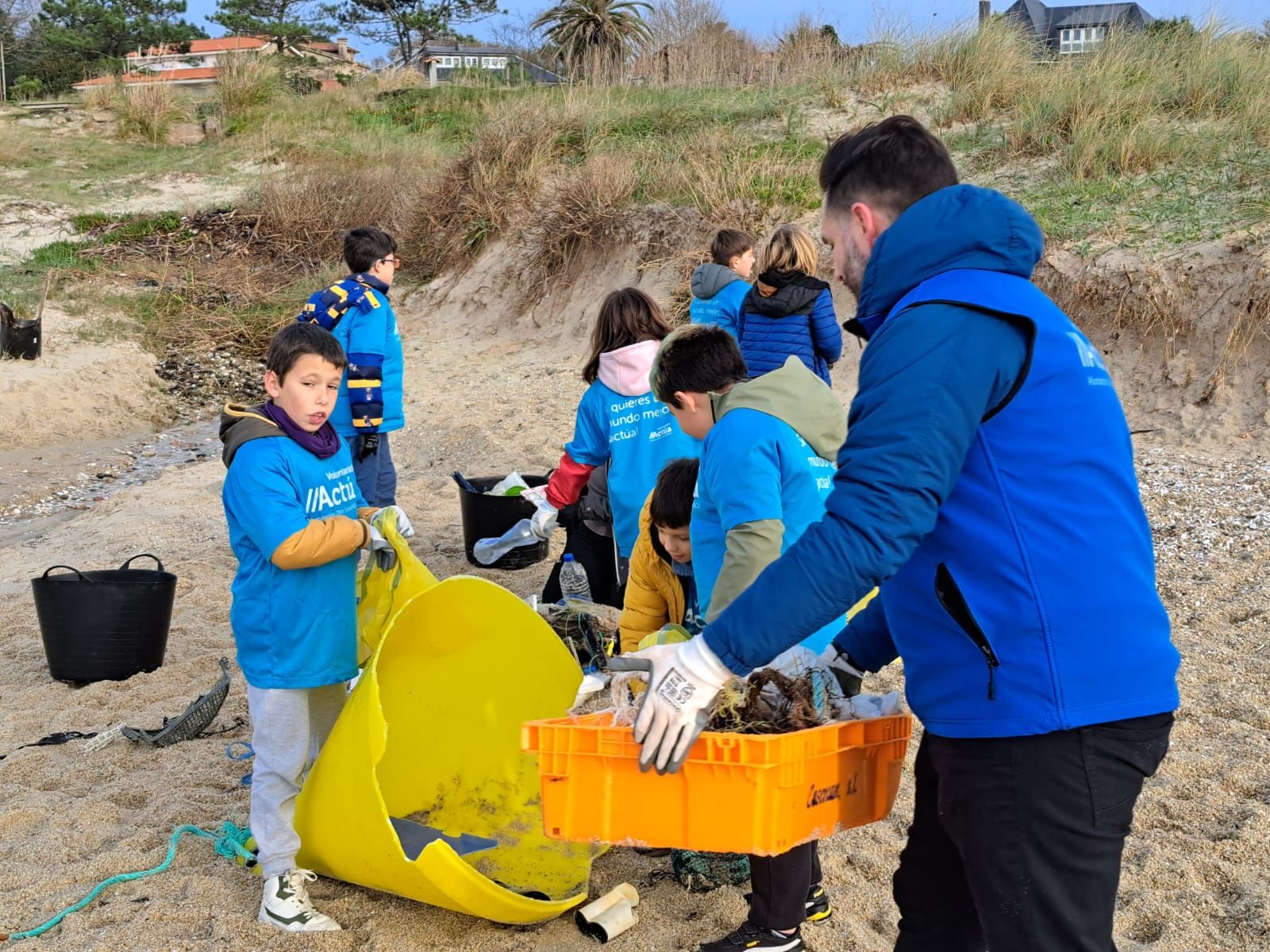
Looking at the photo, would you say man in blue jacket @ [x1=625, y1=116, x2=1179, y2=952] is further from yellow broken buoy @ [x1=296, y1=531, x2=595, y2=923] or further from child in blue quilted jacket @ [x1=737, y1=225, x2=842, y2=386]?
child in blue quilted jacket @ [x1=737, y1=225, x2=842, y2=386]

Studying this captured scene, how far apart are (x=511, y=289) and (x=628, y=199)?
6.18ft

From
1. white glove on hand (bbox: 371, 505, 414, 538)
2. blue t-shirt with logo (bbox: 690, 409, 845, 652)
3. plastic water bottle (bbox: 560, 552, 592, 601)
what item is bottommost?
plastic water bottle (bbox: 560, 552, 592, 601)

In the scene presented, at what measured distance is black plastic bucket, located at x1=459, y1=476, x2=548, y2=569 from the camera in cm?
627

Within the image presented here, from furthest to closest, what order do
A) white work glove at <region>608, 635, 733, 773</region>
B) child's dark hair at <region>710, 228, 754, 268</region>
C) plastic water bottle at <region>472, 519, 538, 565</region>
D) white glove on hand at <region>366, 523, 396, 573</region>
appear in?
child's dark hair at <region>710, 228, 754, 268</region>, plastic water bottle at <region>472, 519, 538, 565</region>, white glove on hand at <region>366, 523, 396, 573</region>, white work glove at <region>608, 635, 733, 773</region>

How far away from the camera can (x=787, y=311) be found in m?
5.82

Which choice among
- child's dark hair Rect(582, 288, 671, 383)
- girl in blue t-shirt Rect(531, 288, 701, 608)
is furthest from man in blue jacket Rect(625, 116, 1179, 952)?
child's dark hair Rect(582, 288, 671, 383)

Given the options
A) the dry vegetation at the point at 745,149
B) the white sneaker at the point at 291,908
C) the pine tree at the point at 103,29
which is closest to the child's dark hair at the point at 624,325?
the white sneaker at the point at 291,908

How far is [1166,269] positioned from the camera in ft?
26.0

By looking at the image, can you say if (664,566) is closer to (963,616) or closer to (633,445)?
(633,445)

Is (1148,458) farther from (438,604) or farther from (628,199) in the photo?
(628,199)

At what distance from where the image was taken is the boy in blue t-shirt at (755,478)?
273 cm

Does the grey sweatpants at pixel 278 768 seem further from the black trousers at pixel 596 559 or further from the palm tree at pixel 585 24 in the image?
the palm tree at pixel 585 24

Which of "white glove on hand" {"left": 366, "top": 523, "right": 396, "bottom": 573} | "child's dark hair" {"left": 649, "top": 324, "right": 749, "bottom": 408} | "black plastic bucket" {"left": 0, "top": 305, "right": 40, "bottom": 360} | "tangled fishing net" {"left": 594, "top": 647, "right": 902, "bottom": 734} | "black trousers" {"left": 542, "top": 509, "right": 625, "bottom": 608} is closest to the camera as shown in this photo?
"tangled fishing net" {"left": 594, "top": 647, "right": 902, "bottom": 734}

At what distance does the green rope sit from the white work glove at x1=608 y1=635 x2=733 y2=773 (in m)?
1.94
